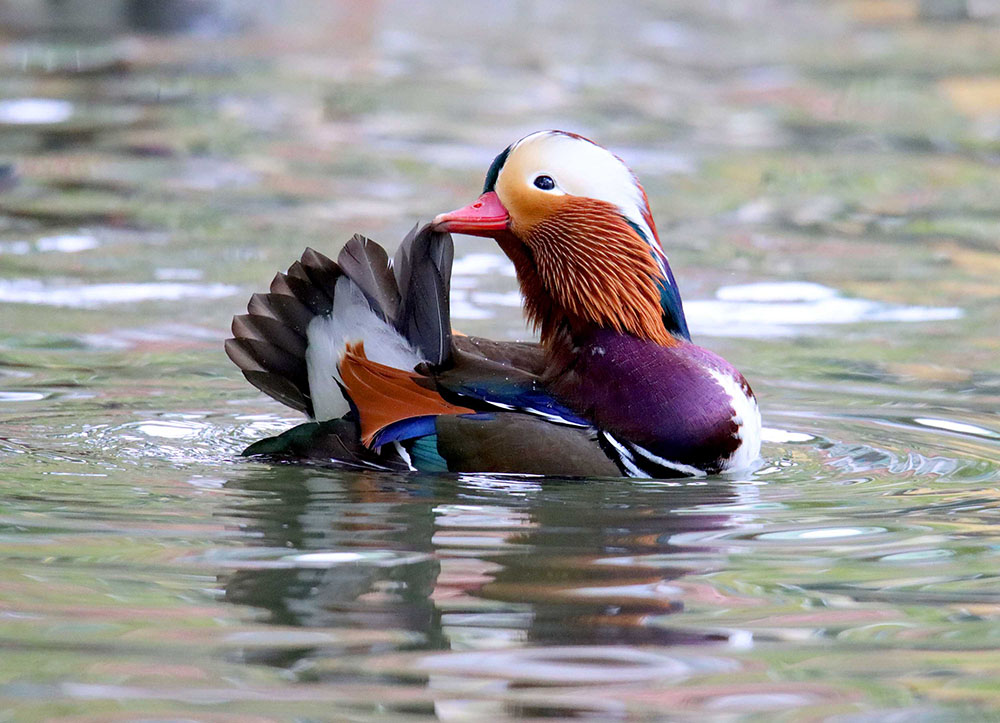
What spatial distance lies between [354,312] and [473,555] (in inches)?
40.1

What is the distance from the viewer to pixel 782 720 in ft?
10.8

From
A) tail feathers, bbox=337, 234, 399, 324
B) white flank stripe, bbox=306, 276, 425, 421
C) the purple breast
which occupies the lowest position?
the purple breast

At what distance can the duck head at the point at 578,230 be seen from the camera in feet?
16.9

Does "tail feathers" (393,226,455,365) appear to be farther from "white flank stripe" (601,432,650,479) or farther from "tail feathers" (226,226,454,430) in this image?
"white flank stripe" (601,432,650,479)

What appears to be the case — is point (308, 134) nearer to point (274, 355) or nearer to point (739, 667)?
point (274, 355)

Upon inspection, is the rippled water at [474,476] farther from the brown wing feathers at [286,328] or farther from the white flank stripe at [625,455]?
the brown wing feathers at [286,328]

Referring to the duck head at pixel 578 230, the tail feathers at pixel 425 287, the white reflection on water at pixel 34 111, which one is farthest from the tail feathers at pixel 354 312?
the white reflection on water at pixel 34 111

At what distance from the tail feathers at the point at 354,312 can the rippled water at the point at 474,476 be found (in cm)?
37

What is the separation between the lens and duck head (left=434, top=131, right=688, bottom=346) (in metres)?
5.14

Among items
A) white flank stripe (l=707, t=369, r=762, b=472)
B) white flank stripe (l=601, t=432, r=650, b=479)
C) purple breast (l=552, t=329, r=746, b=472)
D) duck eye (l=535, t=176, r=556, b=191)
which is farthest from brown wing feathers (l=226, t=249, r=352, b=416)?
white flank stripe (l=707, t=369, r=762, b=472)

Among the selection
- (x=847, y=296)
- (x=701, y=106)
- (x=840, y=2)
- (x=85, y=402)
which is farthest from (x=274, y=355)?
(x=840, y=2)

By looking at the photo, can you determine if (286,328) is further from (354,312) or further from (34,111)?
(34,111)

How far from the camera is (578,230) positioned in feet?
17.0

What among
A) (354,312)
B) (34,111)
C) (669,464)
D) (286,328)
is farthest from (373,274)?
(34,111)
